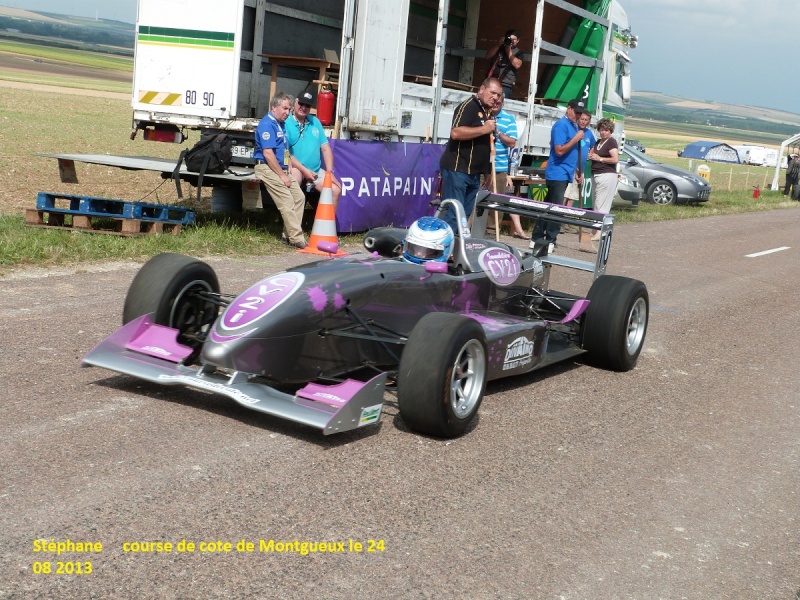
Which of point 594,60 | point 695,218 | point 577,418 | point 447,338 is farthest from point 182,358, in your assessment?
point 695,218

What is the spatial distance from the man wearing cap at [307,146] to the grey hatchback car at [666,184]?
46.1ft

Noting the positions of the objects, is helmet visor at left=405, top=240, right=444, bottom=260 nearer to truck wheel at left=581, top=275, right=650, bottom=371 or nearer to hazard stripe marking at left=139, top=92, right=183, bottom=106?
truck wheel at left=581, top=275, right=650, bottom=371

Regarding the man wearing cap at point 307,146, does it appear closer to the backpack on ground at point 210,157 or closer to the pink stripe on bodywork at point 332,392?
the backpack on ground at point 210,157

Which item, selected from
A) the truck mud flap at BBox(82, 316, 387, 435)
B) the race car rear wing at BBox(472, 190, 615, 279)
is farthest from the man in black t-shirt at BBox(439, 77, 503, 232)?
the truck mud flap at BBox(82, 316, 387, 435)

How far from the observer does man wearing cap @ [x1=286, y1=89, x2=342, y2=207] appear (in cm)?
1109

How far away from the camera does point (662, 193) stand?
79.1 ft

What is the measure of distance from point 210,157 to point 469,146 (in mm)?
3179

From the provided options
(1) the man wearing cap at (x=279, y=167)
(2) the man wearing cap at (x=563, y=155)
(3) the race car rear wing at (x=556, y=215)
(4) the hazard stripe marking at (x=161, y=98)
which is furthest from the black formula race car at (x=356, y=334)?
(4) the hazard stripe marking at (x=161, y=98)

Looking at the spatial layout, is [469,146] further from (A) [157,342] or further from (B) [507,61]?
(A) [157,342]

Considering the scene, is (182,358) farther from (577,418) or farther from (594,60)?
(594,60)

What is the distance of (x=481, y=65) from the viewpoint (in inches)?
696

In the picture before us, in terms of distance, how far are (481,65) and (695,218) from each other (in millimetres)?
6373

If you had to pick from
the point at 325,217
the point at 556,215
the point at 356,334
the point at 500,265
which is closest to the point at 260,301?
the point at 356,334

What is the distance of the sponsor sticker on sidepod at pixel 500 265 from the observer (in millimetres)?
6746
